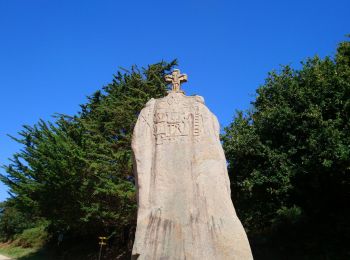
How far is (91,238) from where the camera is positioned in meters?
31.0

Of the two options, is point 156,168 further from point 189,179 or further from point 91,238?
point 91,238

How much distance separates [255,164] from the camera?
67.7 feet

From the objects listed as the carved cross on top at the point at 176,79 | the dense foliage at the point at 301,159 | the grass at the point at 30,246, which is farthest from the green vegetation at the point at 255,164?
the carved cross on top at the point at 176,79

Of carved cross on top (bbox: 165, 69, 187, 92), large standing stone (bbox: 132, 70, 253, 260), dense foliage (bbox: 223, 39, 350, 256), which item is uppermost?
dense foliage (bbox: 223, 39, 350, 256)

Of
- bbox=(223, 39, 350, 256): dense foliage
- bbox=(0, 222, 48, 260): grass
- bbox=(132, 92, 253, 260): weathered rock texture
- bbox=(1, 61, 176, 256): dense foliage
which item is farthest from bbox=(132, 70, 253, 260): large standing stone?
bbox=(0, 222, 48, 260): grass

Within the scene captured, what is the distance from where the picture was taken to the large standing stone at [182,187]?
5.67 m

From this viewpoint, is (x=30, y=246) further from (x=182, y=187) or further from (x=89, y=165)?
(x=182, y=187)

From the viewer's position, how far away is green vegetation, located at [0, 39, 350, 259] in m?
18.4

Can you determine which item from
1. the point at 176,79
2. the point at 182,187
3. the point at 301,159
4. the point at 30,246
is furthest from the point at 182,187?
the point at 30,246

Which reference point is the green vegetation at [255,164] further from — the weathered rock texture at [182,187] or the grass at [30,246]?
the weathered rock texture at [182,187]

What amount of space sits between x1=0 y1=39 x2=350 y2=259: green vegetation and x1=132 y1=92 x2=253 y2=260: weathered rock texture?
11.7 metres

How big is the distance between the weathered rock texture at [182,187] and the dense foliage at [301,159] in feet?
38.2

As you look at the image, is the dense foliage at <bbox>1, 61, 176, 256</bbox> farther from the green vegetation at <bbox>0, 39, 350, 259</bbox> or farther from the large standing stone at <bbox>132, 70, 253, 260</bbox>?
the large standing stone at <bbox>132, 70, 253, 260</bbox>

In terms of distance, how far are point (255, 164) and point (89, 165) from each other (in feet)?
29.4
